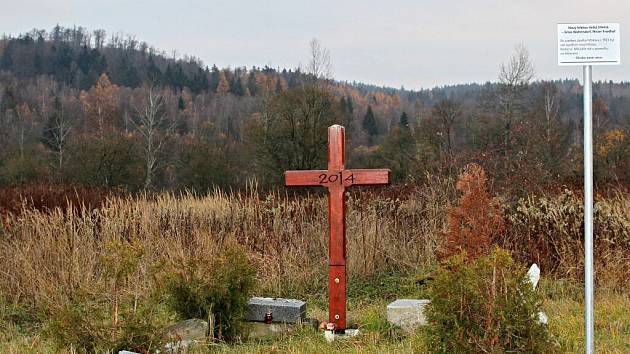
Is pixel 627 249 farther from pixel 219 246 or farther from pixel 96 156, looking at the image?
pixel 96 156

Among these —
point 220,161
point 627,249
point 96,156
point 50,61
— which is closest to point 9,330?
point 627,249

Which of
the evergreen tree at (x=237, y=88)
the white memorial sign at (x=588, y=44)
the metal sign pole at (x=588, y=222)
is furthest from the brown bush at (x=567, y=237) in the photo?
the evergreen tree at (x=237, y=88)

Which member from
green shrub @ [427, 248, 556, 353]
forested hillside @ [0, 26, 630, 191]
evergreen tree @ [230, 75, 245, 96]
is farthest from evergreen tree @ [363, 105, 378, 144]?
green shrub @ [427, 248, 556, 353]

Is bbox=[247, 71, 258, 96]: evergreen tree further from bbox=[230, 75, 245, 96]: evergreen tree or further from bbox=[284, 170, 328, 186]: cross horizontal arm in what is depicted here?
bbox=[284, 170, 328, 186]: cross horizontal arm

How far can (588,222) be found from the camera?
365 cm

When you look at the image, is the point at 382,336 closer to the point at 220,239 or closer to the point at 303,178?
the point at 303,178

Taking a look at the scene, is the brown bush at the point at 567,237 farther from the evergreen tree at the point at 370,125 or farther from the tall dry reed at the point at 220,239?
the evergreen tree at the point at 370,125

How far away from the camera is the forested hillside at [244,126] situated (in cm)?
2023

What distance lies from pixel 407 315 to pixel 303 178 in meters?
1.45

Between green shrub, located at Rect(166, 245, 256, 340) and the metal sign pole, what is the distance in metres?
2.54

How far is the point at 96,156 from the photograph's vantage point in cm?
2162

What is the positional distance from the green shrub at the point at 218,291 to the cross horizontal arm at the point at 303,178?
2.71ft

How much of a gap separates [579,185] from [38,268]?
31.4 feet

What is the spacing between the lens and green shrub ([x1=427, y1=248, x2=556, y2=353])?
3227mm
